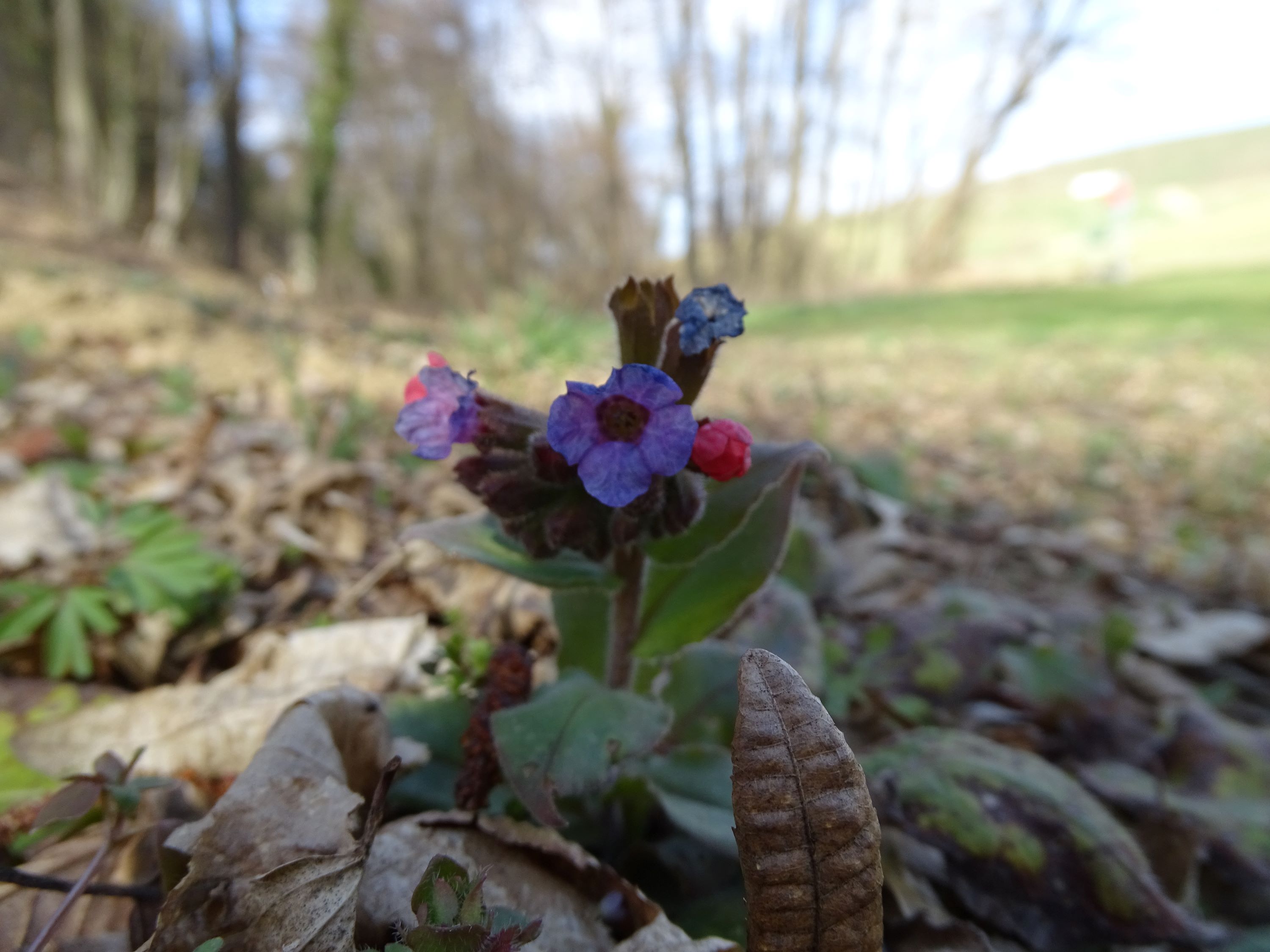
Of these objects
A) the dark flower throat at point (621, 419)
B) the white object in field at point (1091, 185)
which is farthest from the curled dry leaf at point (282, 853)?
the white object in field at point (1091, 185)

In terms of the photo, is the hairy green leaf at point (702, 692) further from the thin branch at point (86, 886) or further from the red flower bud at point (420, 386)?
the thin branch at point (86, 886)

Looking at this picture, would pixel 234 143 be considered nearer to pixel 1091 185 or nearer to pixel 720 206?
pixel 720 206

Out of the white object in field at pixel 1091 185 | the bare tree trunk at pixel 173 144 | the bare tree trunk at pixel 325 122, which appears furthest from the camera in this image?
the white object in field at pixel 1091 185

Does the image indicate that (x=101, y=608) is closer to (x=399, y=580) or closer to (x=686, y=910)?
(x=399, y=580)

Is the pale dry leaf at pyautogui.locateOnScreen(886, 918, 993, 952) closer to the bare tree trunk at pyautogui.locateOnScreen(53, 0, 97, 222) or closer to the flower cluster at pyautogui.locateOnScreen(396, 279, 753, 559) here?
the flower cluster at pyautogui.locateOnScreen(396, 279, 753, 559)

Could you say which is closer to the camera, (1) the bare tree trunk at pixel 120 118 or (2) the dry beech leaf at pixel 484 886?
(2) the dry beech leaf at pixel 484 886

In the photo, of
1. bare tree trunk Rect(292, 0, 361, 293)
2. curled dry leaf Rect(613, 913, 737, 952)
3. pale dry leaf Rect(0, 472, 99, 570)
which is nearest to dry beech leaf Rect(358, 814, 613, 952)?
curled dry leaf Rect(613, 913, 737, 952)

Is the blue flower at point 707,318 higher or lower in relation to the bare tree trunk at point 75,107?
lower

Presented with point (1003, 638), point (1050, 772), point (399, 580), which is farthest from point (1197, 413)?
point (399, 580)
